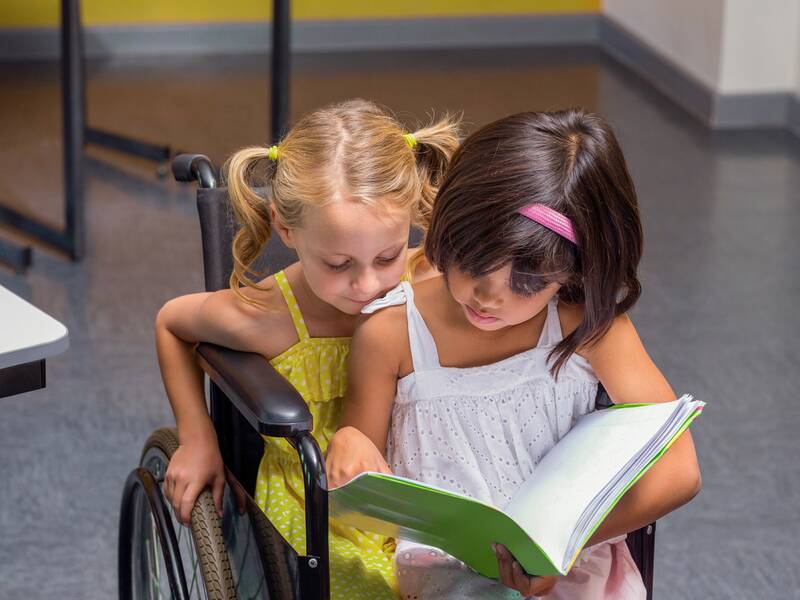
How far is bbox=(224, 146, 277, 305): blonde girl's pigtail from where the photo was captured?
4.33 ft

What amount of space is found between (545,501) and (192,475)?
38cm

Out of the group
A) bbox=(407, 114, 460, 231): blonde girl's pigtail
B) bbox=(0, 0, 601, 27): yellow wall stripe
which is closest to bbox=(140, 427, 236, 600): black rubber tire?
bbox=(407, 114, 460, 231): blonde girl's pigtail

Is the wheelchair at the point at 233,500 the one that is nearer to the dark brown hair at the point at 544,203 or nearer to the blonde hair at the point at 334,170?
→ the blonde hair at the point at 334,170

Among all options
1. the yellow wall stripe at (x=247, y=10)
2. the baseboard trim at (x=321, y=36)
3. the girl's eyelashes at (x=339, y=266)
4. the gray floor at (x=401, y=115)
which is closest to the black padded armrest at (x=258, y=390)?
the girl's eyelashes at (x=339, y=266)

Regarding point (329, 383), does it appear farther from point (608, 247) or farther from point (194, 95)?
point (194, 95)

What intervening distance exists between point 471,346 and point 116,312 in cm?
170

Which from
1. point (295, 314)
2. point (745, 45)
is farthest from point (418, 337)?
point (745, 45)

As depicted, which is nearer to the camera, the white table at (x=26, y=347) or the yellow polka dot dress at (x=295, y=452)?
the white table at (x=26, y=347)

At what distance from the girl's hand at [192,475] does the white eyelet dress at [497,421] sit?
206mm

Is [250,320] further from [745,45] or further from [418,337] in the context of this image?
[745,45]

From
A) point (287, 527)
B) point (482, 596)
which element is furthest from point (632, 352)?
point (287, 527)

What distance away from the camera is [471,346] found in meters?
1.26

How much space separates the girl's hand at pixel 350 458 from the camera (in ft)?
3.84

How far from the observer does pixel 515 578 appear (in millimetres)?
1145
